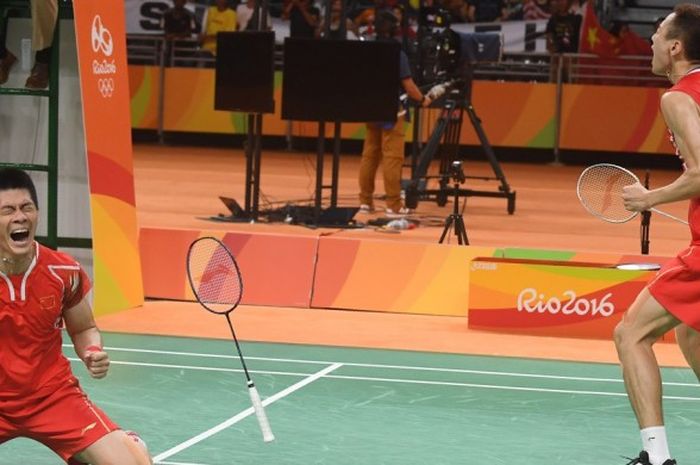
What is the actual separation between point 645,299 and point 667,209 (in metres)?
10.3

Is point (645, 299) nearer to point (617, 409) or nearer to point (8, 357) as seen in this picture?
point (617, 409)

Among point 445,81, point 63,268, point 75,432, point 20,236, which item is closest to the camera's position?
point 20,236

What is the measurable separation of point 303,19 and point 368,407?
12921 millimetres

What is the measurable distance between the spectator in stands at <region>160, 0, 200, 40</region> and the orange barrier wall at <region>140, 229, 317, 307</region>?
1094 centimetres

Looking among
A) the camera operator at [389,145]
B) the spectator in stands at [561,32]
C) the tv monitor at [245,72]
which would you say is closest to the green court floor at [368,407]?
the tv monitor at [245,72]

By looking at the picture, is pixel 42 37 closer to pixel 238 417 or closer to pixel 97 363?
pixel 238 417

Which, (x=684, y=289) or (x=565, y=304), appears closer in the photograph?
(x=684, y=289)

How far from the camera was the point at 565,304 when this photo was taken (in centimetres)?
973

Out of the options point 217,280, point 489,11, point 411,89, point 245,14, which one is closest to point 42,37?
point 217,280

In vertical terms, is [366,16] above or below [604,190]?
above

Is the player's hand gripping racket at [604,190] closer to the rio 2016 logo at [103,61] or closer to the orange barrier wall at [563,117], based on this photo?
the rio 2016 logo at [103,61]

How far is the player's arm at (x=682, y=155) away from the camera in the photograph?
5.77 m

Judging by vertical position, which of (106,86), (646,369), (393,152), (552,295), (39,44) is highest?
(39,44)

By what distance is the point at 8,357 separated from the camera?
17.1 ft
